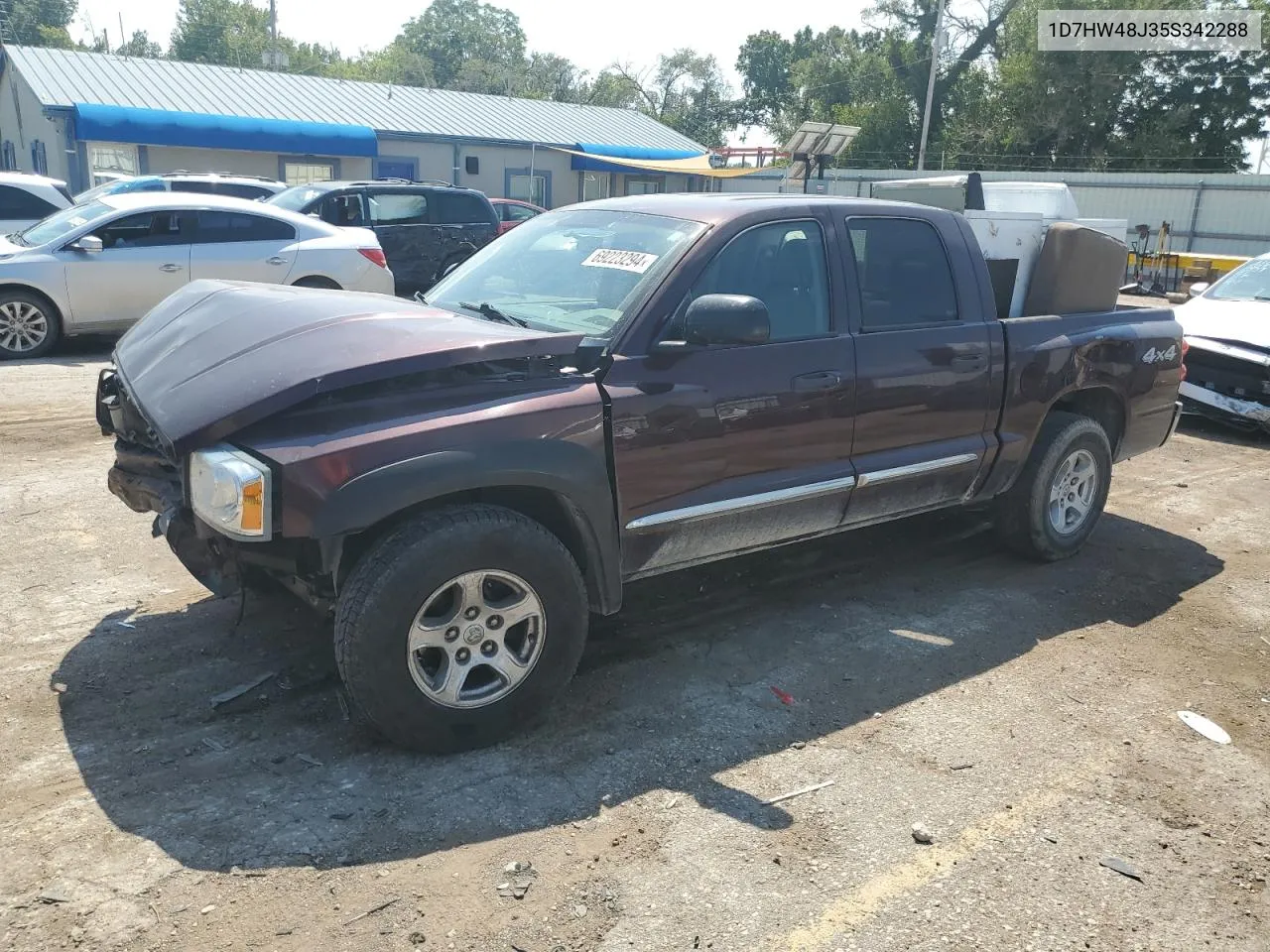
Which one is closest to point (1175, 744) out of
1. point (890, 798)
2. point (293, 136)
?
point (890, 798)

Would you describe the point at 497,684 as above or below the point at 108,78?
below

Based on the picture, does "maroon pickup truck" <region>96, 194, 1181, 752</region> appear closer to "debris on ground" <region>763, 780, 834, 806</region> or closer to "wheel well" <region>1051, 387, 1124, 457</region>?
"wheel well" <region>1051, 387, 1124, 457</region>

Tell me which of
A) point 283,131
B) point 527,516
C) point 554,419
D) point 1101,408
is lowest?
point 527,516

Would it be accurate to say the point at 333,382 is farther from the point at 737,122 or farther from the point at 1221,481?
the point at 737,122

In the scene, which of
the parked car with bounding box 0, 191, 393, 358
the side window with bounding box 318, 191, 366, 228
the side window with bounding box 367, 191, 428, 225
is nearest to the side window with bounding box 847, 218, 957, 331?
the parked car with bounding box 0, 191, 393, 358

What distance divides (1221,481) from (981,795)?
5.44 meters

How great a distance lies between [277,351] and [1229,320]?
29.6ft

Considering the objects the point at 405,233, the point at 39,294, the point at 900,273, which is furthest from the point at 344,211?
the point at 900,273

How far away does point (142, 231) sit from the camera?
10.4 meters

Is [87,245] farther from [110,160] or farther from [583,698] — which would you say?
[110,160]

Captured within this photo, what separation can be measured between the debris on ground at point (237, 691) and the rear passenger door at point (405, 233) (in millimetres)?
10100

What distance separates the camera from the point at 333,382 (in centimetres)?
327

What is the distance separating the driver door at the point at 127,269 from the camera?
396 inches

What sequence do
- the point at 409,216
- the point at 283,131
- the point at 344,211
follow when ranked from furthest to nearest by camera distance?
1. the point at 283,131
2. the point at 409,216
3. the point at 344,211
